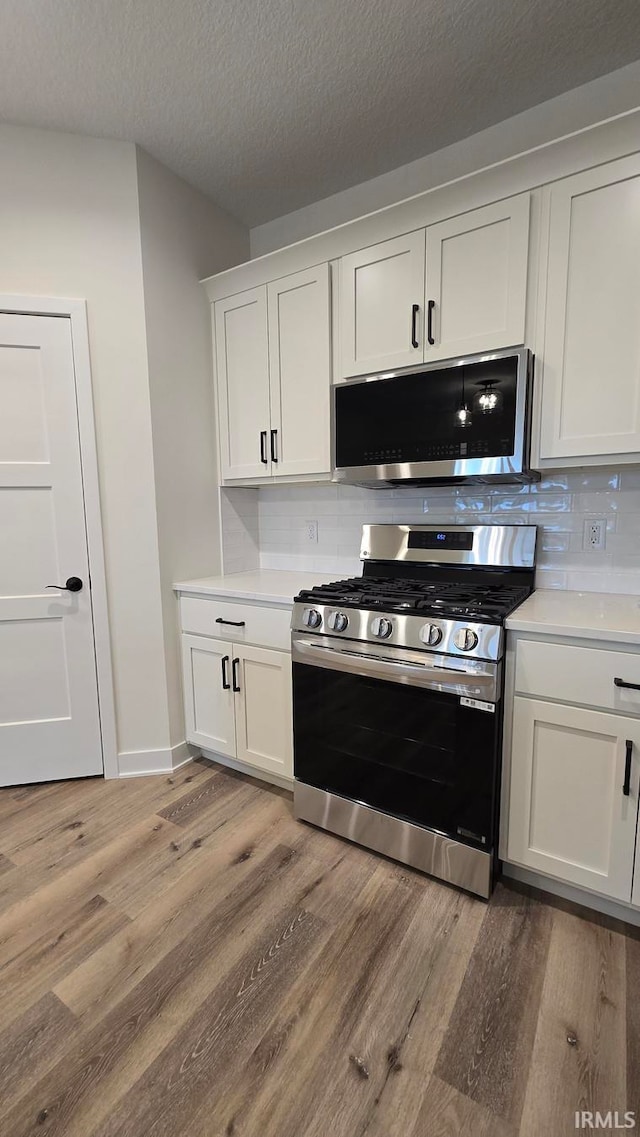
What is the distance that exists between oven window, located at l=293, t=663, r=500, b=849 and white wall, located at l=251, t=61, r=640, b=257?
2109mm

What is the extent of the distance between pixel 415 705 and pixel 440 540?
0.82 meters

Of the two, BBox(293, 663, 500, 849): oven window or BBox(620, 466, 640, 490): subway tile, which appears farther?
BBox(620, 466, 640, 490): subway tile

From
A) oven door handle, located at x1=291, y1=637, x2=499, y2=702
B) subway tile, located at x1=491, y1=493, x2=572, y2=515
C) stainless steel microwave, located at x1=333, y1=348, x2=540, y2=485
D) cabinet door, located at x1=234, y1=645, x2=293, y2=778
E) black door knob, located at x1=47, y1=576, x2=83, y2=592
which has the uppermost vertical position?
stainless steel microwave, located at x1=333, y1=348, x2=540, y2=485

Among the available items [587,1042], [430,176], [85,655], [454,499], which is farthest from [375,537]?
[587,1042]

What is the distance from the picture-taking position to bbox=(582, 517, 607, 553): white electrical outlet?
1.90 meters

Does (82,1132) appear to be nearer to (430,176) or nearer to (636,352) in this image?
(636,352)

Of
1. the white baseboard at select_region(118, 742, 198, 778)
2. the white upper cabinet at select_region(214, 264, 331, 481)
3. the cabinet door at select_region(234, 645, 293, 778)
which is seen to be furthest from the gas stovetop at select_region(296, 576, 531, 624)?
the white baseboard at select_region(118, 742, 198, 778)

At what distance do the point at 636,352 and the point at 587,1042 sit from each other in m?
1.91

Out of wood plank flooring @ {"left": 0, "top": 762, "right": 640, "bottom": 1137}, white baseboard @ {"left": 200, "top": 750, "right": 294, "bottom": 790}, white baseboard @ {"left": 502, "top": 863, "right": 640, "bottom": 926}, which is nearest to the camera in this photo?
wood plank flooring @ {"left": 0, "top": 762, "right": 640, "bottom": 1137}

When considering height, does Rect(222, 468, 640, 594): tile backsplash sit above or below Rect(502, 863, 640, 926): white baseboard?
above

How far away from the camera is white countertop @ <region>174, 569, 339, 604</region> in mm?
2119

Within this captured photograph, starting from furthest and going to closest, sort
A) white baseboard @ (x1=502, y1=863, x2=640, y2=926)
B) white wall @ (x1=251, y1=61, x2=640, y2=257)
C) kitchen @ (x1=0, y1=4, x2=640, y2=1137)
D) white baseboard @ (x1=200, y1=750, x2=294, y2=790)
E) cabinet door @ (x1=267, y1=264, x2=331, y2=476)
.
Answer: white baseboard @ (x1=200, y1=750, x2=294, y2=790) < cabinet door @ (x1=267, y1=264, x2=331, y2=476) < white wall @ (x1=251, y1=61, x2=640, y2=257) < white baseboard @ (x1=502, y1=863, x2=640, y2=926) < kitchen @ (x1=0, y1=4, x2=640, y2=1137)

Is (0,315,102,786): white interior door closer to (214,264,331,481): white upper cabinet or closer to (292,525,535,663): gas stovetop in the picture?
(214,264,331,481): white upper cabinet

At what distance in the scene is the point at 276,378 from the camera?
235 cm
